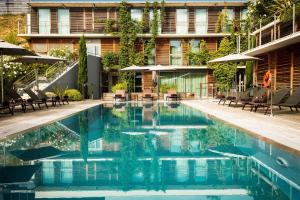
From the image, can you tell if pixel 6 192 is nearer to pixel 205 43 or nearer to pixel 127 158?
pixel 127 158

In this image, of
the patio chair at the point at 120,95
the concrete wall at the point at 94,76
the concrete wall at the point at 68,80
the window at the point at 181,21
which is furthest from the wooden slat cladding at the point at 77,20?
the patio chair at the point at 120,95

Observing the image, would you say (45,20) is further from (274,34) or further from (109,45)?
(274,34)

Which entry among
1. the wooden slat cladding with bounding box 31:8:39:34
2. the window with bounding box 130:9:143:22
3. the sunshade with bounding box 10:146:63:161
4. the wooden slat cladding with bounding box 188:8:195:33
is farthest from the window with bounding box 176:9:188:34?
the sunshade with bounding box 10:146:63:161

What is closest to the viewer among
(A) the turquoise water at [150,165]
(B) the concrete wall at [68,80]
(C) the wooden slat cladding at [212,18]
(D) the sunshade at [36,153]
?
(A) the turquoise water at [150,165]

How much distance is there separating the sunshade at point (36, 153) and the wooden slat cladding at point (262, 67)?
1661 cm

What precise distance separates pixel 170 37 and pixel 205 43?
296 cm

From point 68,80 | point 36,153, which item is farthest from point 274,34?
point 68,80

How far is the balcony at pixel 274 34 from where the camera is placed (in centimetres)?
1608

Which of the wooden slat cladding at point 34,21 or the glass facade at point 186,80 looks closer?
the wooden slat cladding at point 34,21

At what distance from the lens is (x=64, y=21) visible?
31.3 meters

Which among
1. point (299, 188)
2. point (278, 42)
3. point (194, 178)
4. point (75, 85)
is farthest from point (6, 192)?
point (75, 85)

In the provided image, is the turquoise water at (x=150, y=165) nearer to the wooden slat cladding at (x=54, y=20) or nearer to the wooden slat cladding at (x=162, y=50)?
the wooden slat cladding at (x=162, y=50)

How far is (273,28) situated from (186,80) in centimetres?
1060

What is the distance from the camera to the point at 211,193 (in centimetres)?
470
